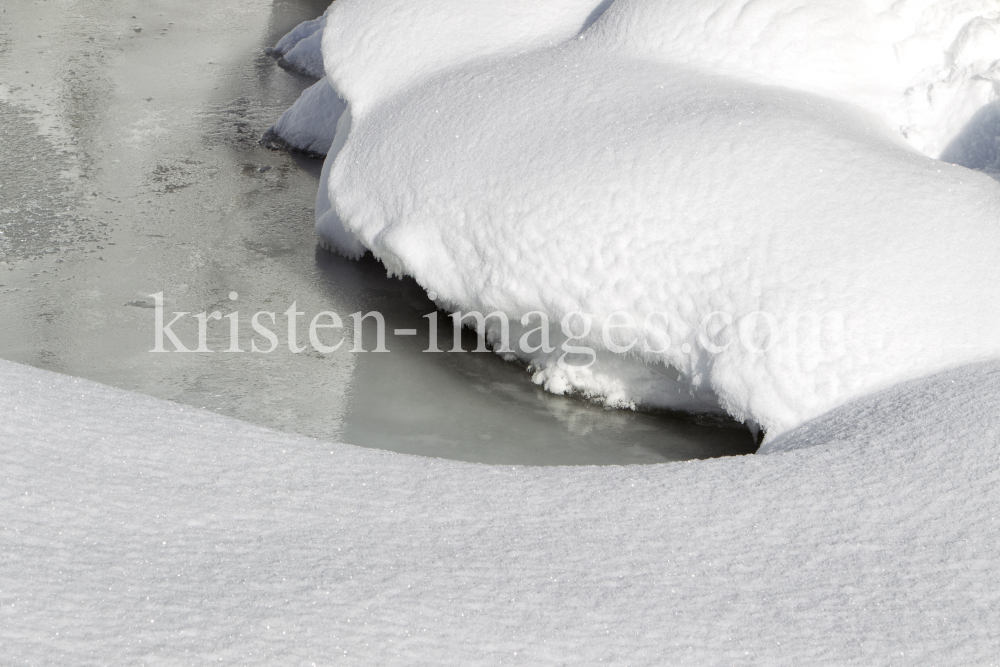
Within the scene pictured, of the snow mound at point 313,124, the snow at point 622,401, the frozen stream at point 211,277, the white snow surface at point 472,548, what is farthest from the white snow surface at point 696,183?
the snow mound at point 313,124

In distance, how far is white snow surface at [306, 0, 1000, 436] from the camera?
2297 mm

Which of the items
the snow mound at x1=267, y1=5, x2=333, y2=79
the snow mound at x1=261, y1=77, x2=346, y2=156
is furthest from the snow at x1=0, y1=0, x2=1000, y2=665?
the snow mound at x1=267, y1=5, x2=333, y2=79

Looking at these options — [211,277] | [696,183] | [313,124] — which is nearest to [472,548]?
[696,183]

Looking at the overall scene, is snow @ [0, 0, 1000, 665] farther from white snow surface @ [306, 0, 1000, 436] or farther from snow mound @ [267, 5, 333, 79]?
snow mound @ [267, 5, 333, 79]

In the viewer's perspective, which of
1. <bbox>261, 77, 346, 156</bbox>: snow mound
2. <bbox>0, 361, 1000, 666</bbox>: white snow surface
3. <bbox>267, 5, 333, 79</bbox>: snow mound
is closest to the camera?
<bbox>0, 361, 1000, 666</bbox>: white snow surface

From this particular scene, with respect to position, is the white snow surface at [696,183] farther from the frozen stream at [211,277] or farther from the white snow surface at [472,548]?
the white snow surface at [472,548]

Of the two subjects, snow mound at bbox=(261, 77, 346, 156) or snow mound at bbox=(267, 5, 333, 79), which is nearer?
snow mound at bbox=(261, 77, 346, 156)

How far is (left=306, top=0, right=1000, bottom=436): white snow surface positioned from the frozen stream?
187mm

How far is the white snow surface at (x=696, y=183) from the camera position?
7.54 feet

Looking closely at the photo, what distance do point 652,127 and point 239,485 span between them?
152cm

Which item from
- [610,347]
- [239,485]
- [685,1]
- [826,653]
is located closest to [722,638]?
[826,653]

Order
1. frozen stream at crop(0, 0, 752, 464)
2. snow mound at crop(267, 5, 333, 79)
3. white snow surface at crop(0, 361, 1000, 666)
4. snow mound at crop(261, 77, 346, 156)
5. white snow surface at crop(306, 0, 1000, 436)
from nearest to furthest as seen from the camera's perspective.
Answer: white snow surface at crop(0, 361, 1000, 666) → white snow surface at crop(306, 0, 1000, 436) → frozen stream at crop(0, 0, 752, 464) → snow mound at crop(261, 77, 346, 156) → snow mound at crop(267, 5, 333, 79)

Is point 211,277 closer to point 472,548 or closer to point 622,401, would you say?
point 622,401

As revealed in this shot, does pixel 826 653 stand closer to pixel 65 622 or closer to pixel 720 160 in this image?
pixel 65 622
